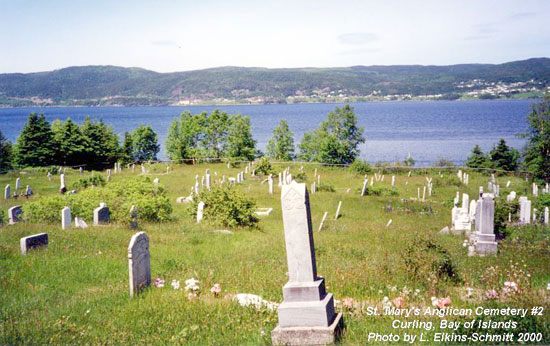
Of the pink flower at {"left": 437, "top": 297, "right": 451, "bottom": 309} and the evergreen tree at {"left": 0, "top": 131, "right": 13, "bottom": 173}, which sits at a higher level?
the pink flower at {"left": 437, "top": 297, "right": 451, "bottom": 309}

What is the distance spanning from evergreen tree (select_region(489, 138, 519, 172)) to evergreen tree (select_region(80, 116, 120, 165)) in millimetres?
37918

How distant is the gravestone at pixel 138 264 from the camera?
837 centimetres

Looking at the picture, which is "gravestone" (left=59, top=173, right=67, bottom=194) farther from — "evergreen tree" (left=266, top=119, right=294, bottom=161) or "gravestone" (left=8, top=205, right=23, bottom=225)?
"evergreen tree" (left=266, top=119, right=294, bottom=161)

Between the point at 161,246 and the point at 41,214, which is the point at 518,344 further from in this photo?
the point at 41,214

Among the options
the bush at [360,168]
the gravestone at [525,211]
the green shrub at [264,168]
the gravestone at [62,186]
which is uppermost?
the gravestone at [62,186]

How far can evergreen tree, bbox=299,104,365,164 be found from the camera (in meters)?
59.4

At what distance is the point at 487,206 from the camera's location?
13352 mm

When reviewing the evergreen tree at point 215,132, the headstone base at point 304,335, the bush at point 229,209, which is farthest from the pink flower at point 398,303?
the evergreen tree at point 215,132

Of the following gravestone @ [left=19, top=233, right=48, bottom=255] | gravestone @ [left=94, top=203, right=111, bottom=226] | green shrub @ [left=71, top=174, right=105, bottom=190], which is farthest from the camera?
green shrub @ [left=71, top=174, right=105, bottom=190]

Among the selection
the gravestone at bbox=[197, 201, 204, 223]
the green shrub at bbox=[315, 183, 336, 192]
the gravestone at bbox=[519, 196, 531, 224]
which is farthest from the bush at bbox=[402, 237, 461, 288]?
the green shrub at bbox=[315, 183, 336, 192]

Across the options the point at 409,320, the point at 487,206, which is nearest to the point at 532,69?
the point at 487,206

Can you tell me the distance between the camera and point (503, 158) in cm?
4678

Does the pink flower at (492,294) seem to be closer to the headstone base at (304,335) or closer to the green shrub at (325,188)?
the headstone base at (304,335)

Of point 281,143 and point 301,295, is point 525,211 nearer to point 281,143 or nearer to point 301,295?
point 301,295
